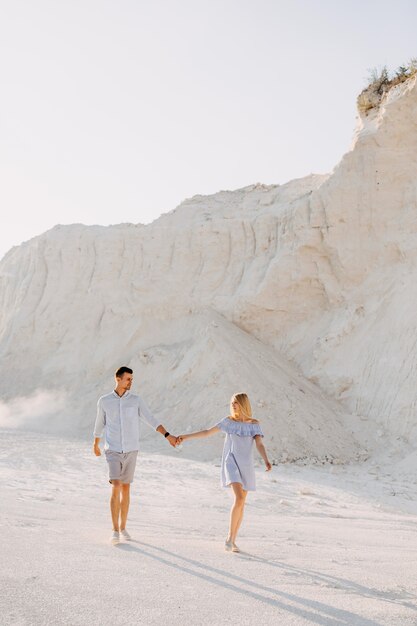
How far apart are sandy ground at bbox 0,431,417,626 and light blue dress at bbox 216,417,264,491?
52 cm

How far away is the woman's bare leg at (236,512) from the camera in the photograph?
15.6 ft

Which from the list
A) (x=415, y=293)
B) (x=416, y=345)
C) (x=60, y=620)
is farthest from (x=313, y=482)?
(x=60, y=620)

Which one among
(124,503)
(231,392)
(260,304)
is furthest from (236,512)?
(260,304)

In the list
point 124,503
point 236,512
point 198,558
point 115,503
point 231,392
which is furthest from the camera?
point 231,392

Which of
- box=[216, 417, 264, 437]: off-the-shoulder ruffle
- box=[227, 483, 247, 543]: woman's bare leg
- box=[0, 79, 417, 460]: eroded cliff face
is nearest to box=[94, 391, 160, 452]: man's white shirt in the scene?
box=[216, 417, 264, 437]: off-the-shoulder ruffle

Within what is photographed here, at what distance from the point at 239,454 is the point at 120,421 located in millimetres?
1045

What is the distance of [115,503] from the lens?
195 inches

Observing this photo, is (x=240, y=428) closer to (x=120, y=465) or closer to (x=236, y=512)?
(x=236, y=512)

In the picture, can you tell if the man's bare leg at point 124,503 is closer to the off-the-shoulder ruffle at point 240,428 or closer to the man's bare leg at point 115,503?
the man's bare leg at point 115,503

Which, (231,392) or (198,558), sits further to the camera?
(231,392)

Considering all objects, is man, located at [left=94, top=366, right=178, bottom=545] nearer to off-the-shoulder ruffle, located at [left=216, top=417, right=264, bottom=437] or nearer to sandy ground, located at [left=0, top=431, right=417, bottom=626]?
sandy ground, located at [left=0, top=431, right=417, bottom=626]

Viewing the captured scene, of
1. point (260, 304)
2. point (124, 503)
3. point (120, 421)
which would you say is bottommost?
point (124, 503)

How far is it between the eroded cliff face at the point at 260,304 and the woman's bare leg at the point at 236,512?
23.8 ft

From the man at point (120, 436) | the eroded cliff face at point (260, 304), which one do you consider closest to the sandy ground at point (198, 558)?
the man at point (120, 436)
